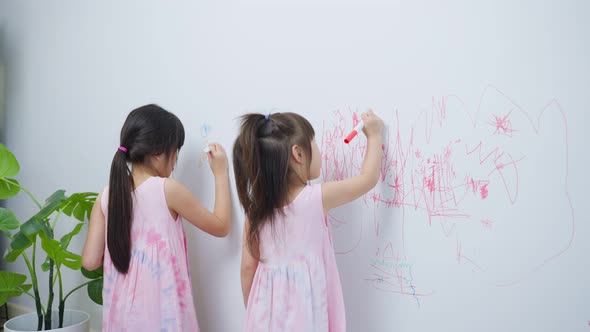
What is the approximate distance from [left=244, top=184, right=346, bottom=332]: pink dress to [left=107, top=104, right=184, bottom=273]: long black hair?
422 mm

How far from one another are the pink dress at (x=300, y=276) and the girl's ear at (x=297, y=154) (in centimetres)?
7

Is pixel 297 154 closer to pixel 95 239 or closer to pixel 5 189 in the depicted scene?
pixel 95 239

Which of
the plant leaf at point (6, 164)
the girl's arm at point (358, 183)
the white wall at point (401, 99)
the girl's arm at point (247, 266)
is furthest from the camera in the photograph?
the plant leaf at point (6, 164)

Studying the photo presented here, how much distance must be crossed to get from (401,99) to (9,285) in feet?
5.08

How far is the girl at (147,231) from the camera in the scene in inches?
51.5

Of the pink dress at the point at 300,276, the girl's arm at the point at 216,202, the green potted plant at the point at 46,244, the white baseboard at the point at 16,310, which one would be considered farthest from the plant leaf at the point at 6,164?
the pink dress at the point at 300,276

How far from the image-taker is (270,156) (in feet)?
3.51

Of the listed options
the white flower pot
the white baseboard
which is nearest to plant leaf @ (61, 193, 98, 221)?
the white flower pot

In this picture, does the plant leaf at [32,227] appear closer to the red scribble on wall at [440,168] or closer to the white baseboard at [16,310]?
the red scribble on wall at [440,168]

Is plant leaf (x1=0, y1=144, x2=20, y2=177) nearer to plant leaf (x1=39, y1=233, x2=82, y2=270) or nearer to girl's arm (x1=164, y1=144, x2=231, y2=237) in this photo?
plant leaf (x1=39, y1=233, x2=82, y2=270)

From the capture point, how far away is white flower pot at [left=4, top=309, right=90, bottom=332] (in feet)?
5.56

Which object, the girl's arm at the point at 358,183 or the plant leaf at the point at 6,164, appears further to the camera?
the plant leaf at the point at 6,164

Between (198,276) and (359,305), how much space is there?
60 centimetres

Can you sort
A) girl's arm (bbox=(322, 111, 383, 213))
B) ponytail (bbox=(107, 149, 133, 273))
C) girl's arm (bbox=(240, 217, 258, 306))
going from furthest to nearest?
1. ponytail (bbox=(107, 149, 133, 273))
2. girl's arm (bbox=(240, 217, 258, 306))
3. girl's arm (bbox=(322, 111, 383, 213))
